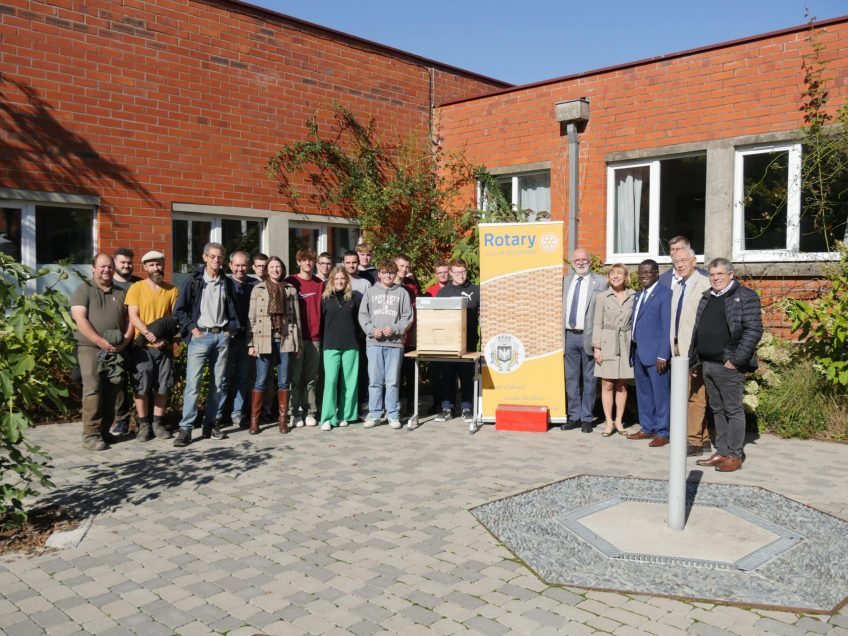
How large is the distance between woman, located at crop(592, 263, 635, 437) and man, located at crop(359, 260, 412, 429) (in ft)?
7.15

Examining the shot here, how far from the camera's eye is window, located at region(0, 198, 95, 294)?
8.98 meters

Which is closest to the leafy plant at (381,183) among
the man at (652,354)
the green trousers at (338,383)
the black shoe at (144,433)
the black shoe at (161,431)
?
the green trousers at (338,383)

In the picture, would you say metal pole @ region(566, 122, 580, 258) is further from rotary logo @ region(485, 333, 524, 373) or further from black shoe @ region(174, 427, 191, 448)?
black shoe @ region(174, 427, 191, 448)

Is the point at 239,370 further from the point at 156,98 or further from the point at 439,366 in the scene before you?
the point at 156,98

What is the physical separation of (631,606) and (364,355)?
18.7 feet

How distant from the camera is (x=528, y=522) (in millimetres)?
5398

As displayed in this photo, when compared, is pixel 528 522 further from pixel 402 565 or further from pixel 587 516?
pixel 402 565

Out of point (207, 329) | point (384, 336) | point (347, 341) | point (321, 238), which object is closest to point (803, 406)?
point (384, 336)

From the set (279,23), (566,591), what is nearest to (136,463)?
(566,591)

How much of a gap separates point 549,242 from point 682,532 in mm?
4313

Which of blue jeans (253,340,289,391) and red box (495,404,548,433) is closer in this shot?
blue jeans (253,340,289,391)

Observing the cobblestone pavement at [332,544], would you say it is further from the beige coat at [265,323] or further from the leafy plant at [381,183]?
the leafy plant at [381,183]

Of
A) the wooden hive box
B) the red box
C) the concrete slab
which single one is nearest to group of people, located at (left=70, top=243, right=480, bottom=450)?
the wooden hive box

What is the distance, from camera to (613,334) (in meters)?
8.41
